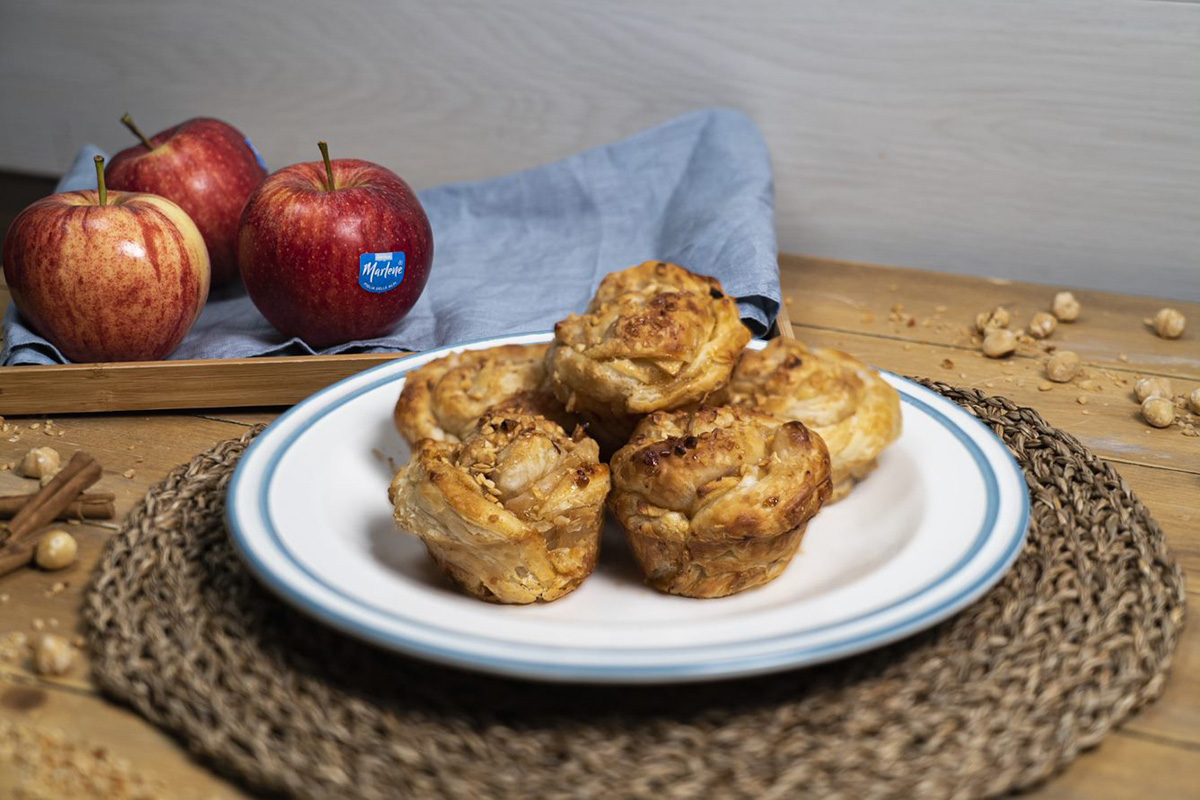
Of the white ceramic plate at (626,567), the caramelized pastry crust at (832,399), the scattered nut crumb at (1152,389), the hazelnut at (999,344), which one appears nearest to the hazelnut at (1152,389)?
the scattered nut crumb at (1152,389)

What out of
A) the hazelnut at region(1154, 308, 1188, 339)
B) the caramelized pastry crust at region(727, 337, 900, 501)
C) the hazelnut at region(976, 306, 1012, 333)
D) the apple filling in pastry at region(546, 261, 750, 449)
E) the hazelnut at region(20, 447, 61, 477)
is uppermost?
the apple filling in pastry at region(546, 261, 750, 449)

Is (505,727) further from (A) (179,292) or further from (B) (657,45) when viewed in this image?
(B) (657,45)

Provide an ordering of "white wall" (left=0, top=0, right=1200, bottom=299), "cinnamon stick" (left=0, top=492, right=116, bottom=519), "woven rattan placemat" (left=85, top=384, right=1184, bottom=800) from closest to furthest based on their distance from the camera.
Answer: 1. "woven rattan placemat" (left=85, top=384, right=1184, bottom=800)
2. "cinnamon stick" (left=0, top=492, right=116, bottom=519)
3. "white wall" (left=0, top=0, right=1200, bottom=299)

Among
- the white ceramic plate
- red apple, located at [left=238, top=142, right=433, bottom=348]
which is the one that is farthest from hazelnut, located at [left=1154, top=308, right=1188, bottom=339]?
red apple, located at [left=238, top=142, right=433, bottom=348]

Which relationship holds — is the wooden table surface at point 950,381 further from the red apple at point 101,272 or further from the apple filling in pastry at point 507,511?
the apple filling in pastry at point 507,511

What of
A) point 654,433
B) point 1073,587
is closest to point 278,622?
point 654,433

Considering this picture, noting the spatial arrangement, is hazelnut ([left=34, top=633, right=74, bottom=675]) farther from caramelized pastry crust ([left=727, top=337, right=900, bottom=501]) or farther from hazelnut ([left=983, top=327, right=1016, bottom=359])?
hazelnut ([left=983, top=327, right=1016, bottom=359])
